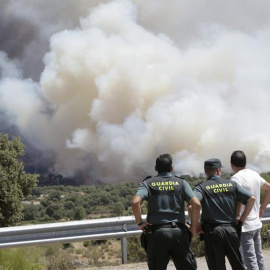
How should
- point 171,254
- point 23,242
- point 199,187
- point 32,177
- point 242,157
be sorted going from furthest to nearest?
point 32,177, point 23,242, point 242,157, point 199,187, point 171,254

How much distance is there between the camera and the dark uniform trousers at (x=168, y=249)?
16.4 feet

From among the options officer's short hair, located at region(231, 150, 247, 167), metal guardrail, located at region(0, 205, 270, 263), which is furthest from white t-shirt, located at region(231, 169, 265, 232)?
metal guardrail, located at region(0, 205, 270, 263)

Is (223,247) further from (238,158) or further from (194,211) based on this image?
(238,158)

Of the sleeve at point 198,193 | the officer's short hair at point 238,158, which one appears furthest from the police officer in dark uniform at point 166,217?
the officer's short hair at point 238,158

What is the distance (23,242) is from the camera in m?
7.08

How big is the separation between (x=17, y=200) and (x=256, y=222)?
91.3 feet

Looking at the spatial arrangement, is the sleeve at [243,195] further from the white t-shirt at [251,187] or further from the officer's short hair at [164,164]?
the officer's short hair at [164,164]

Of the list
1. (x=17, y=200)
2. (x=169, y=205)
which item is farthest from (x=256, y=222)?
(x=17, y=200)

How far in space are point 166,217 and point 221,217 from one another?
682 mm

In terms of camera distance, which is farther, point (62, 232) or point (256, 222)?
point (62, 232)

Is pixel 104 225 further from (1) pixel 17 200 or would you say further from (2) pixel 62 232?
(1) pixel 17 200

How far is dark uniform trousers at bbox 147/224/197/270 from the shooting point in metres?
5.01

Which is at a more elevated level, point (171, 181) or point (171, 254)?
point (171, 181)

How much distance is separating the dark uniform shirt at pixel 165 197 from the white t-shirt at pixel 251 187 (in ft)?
3.09
